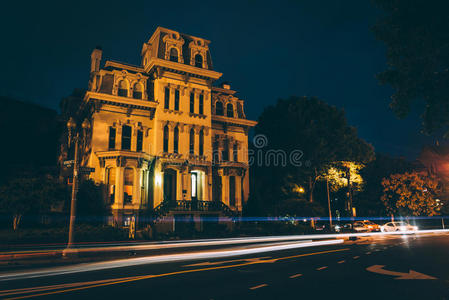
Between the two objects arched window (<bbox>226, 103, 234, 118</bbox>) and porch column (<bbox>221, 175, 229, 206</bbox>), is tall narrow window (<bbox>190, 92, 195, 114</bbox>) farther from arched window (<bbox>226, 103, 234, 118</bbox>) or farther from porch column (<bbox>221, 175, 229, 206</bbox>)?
porch column (<bbox>221, 175, 229, 206</bbox>)

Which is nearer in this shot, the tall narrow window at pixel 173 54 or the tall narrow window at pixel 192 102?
the tall narrow window at pixel 173 54

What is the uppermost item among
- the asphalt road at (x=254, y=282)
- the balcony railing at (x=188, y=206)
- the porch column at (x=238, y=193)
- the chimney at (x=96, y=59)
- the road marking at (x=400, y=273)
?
the chimney at (x=96, y=59)

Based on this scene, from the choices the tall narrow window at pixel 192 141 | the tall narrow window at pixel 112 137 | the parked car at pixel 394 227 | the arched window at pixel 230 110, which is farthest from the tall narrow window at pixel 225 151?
the parked car at pixel 394 227

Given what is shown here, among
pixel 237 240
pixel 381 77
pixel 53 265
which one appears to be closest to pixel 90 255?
pixel 53 265

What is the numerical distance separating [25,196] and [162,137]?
1280 cm

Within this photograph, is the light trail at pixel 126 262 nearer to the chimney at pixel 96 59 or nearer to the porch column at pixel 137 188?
the porch column at pixel 137 188

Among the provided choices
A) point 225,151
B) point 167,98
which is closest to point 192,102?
point 167,98

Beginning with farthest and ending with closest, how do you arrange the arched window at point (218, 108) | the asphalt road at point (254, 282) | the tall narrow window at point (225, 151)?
1. the arched window at point (218, 108)
2. the tall narrow window at point (225, 151)
3. the asphalt road at point (254, 282)

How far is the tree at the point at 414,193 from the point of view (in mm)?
47188

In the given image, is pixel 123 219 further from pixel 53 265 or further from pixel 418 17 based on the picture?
pixel 418 17

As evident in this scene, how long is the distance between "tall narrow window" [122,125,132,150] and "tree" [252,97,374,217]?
55.2 feet

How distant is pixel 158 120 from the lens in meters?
32.9

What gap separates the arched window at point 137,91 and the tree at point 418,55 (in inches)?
916

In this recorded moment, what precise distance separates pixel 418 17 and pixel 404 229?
34.4m
